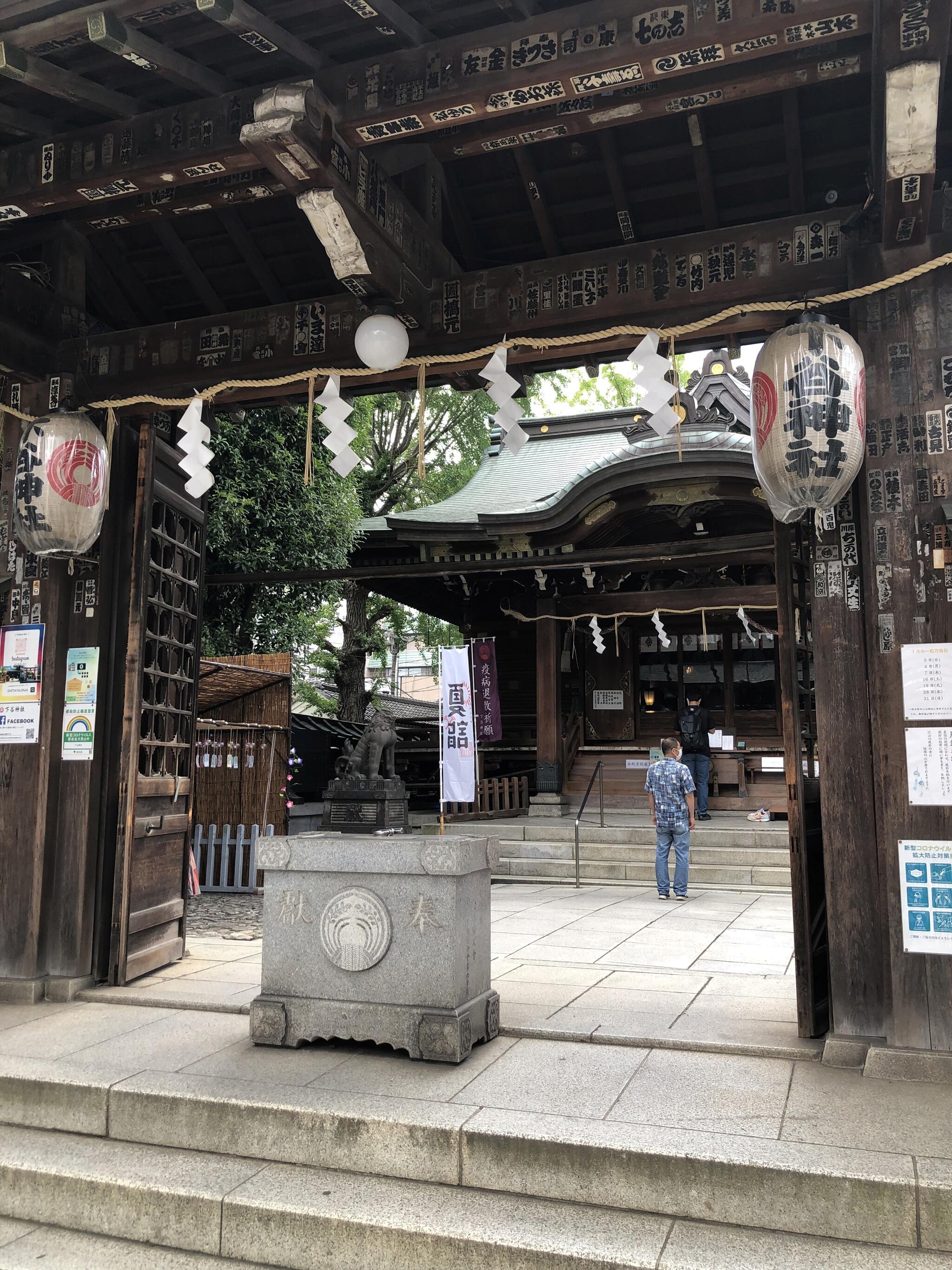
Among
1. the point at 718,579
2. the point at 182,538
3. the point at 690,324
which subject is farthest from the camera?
the point at 718,579

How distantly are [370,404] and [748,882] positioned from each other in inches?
576

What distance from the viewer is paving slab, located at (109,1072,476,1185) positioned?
12.0 ft

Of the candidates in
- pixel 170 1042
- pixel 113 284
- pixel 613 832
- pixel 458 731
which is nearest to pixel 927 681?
pixel 170 1042

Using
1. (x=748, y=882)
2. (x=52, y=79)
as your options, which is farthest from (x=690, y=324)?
(x=748, y=882)

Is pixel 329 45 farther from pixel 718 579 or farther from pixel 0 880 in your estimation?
pixel 718 579

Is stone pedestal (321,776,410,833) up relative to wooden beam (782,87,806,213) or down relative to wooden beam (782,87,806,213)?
down

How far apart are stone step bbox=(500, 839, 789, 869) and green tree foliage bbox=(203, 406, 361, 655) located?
5520mm

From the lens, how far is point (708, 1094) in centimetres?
400

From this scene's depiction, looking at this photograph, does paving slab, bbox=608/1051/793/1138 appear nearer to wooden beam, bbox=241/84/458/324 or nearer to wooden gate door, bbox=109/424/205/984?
wooden gate door, bbox=109/424/205/984

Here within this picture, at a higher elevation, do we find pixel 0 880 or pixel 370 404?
pixel 370 404

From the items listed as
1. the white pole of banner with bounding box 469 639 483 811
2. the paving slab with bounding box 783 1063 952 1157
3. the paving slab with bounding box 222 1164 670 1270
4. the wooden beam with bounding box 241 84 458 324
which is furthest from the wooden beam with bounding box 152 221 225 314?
the white pole of banner with bounding box 469 639 483 811

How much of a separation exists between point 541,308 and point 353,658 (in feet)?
52.7

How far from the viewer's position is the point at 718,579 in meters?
15.5

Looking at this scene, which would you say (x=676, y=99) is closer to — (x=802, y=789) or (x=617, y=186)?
(x=617, y=186)
